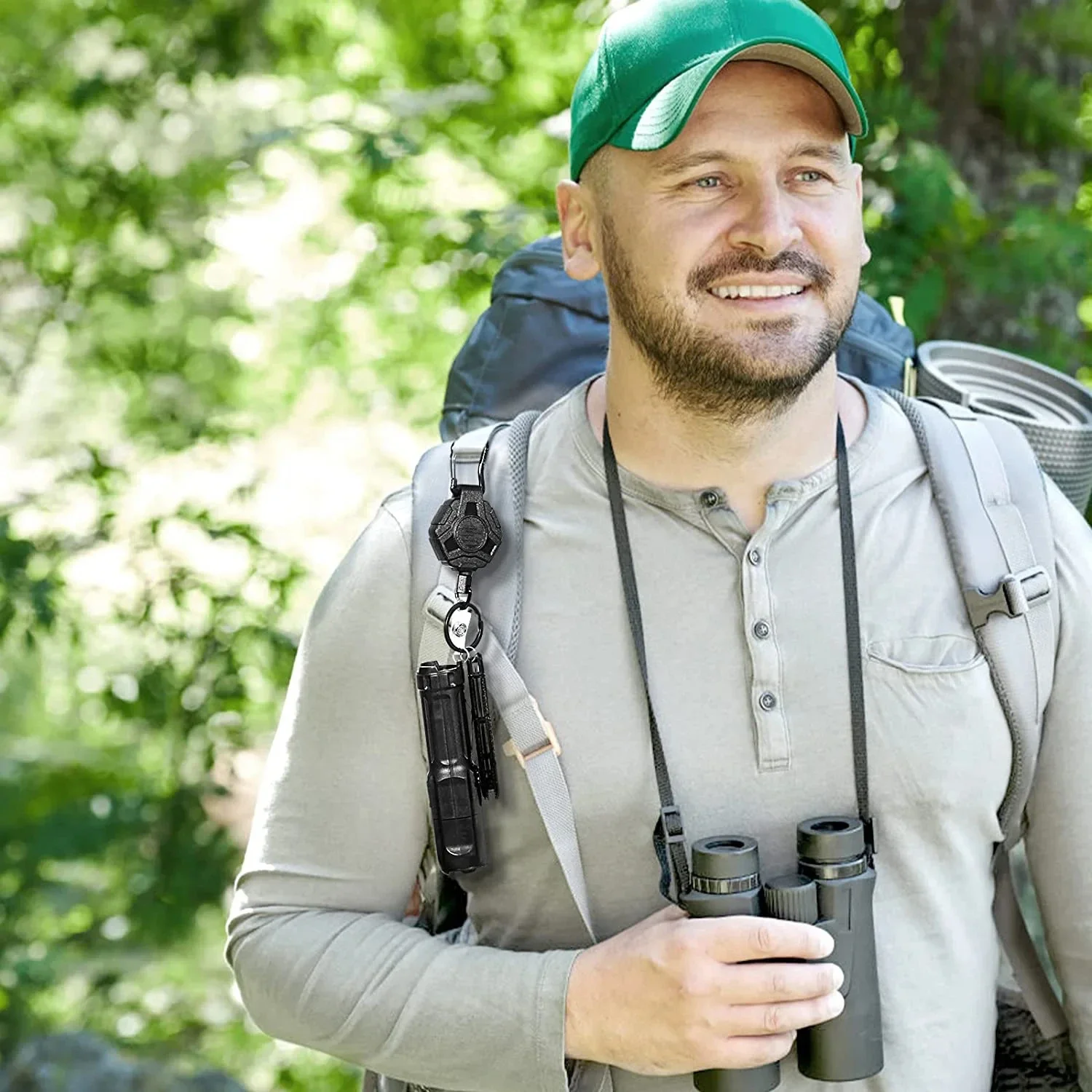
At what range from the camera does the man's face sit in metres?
1.87

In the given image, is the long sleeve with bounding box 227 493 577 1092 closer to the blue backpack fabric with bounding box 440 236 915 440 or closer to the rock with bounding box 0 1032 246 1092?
the blue backpack fabric with bounding box 440 236 915 440

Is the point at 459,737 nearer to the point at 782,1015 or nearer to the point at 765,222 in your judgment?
the point at 782,1015

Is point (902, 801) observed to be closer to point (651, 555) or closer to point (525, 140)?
point (651, 555)

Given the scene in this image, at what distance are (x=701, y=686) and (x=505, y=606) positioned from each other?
29cm

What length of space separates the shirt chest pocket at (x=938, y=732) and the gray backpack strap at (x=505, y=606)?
420mm

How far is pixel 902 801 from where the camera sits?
1849mm

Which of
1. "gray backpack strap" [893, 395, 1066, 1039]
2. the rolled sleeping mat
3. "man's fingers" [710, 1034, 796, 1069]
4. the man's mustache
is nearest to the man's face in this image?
the man's mustache

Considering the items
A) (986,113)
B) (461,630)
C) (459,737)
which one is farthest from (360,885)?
(986,113)

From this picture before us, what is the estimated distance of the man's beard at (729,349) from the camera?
6.12 feet

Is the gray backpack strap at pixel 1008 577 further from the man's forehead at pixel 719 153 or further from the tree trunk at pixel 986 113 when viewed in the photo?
the tree trunk at pixel 986 113

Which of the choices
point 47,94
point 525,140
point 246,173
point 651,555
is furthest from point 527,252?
point 47,94

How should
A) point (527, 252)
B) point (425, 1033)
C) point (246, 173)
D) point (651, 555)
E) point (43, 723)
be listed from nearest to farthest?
point (425, 1033) → point (651, 555) → point (527, 252) → point (246, 173) → point (43, 723)

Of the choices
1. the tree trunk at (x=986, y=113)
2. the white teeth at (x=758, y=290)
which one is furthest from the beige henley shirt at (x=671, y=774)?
the tree trunk at (x=986, y=113)

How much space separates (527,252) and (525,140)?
222cm
